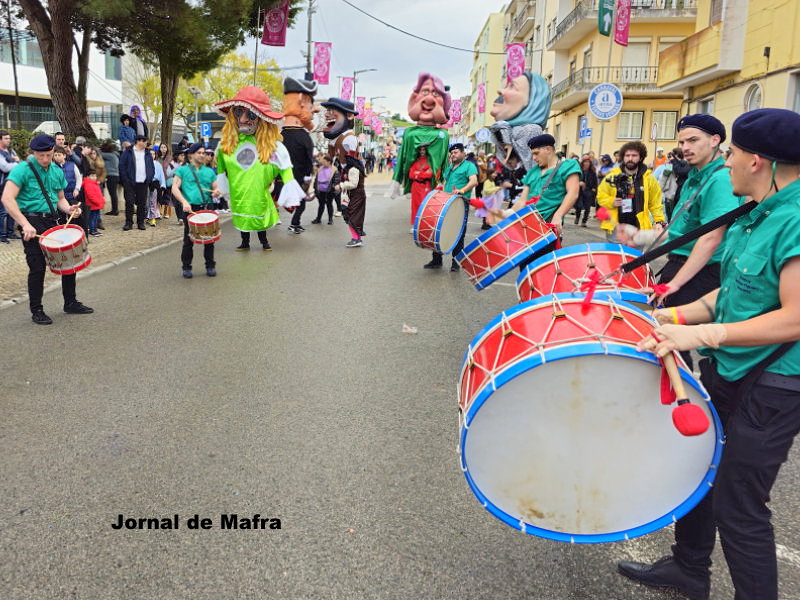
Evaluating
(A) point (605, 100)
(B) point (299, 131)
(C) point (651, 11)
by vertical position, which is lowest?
(B) point (299, 131)

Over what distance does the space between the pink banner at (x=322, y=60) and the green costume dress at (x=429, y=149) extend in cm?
2205

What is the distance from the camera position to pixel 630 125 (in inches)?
1350

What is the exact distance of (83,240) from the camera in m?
6.61

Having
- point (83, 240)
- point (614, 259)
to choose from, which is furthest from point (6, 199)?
point (614, 259)

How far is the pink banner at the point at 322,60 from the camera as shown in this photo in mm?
31609

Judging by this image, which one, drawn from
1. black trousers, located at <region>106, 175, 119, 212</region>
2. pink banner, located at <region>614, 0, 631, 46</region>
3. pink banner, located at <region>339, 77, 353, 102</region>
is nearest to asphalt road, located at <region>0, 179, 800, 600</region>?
black trousers, located at <region>106, 175, 119, 212</region>

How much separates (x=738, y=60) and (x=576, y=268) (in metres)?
18.6

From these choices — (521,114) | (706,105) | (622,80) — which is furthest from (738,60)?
(622,80)

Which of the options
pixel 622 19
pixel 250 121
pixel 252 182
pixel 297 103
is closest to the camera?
pixel 250 121

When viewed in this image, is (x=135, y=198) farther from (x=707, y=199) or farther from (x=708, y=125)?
(x=707, y=199)

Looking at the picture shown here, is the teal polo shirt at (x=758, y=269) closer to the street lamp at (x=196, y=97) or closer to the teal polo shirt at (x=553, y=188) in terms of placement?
the teal polo shirt at (x=553, y=188)

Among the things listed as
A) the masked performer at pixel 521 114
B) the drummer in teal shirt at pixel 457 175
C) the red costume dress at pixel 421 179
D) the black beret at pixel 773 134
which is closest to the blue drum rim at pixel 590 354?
the black beret at pixel 773 134

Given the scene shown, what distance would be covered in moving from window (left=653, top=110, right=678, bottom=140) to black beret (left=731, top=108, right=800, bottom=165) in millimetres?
34279

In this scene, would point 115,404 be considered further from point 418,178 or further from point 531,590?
point 418,178
